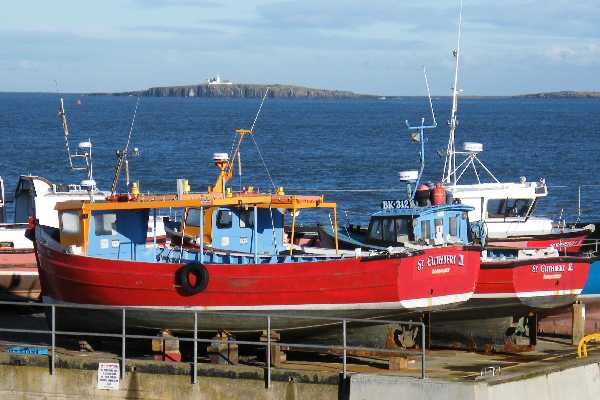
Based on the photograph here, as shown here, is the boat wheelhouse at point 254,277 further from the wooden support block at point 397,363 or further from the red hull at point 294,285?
the wooden support block at point 397,363

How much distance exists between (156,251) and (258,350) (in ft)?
10.4

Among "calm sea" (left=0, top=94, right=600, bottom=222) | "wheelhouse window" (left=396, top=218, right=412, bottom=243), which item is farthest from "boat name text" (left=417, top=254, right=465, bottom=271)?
"calm sea" (left=0, top=94, right=600, bottom=222)

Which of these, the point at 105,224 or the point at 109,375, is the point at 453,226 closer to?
the point at 105,224

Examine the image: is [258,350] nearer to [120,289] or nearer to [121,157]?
[120,289]

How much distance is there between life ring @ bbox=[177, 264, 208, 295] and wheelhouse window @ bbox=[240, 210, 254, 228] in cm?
351

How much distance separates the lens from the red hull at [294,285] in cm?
2208

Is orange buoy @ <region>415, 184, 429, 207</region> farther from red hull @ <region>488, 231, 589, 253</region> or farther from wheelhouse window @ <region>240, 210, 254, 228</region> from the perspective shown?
red hull @ <region>488, 231, 589, 253</region>

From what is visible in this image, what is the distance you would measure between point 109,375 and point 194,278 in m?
3.22

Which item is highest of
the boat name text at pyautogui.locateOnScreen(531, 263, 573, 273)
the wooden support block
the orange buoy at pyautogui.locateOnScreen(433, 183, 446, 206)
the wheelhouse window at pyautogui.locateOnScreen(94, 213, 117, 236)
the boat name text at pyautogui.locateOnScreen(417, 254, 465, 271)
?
the orange buoy at pyautogui.locateOnScreen(433, 183, 446, 206)

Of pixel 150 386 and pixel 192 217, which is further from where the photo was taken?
pixel 192 217

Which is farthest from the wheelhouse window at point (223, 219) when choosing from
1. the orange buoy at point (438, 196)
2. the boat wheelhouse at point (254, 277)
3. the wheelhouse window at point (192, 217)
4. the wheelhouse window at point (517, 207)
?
the wheelhouse window at point (517, 207)

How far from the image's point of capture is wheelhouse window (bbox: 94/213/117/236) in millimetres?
23562

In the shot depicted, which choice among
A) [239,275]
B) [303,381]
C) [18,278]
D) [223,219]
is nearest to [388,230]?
[223,219]

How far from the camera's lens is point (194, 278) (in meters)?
22.0
